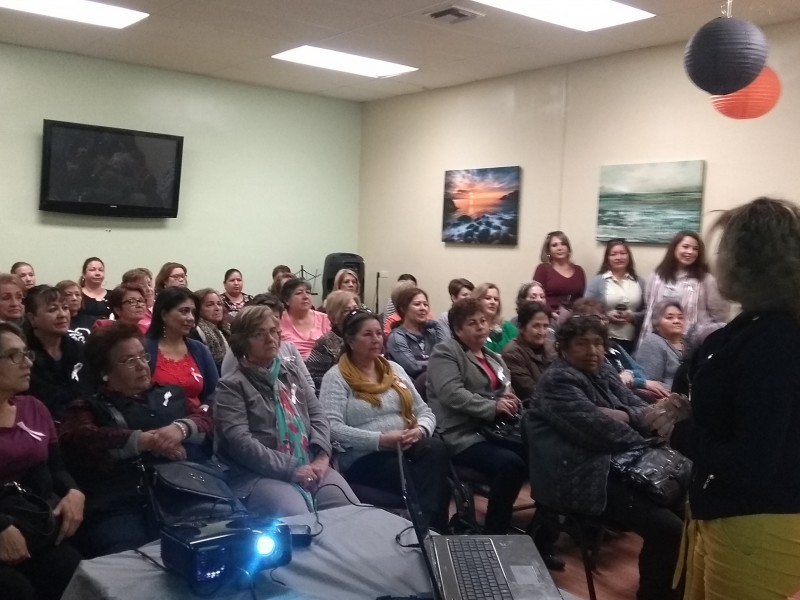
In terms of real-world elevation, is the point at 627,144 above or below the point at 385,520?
above

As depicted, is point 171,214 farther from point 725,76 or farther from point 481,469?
point 725,76

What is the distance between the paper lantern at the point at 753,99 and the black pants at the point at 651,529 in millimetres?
2303

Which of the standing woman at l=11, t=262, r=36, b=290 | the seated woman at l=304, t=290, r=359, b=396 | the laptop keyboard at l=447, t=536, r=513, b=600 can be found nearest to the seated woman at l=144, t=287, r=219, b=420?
the seated woman at l=304, t=290, r=359, b=396

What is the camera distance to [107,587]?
1545 millimetres

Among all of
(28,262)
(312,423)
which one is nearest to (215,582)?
(312,423)

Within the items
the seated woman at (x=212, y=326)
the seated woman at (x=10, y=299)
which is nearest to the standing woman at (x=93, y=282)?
the seated woman at (x=212, y=326)

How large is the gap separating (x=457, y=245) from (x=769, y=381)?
18.6 ft

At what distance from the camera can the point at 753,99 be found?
4031mm

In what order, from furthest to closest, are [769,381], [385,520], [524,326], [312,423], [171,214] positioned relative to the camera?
[171,214] < [524,326] < [312,423] < [385,520] < [769,381]

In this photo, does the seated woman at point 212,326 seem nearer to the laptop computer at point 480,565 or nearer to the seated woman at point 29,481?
the seated woman at point 29,481

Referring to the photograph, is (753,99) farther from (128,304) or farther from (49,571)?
(49,571)

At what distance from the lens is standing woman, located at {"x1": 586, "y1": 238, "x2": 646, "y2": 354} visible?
5.32 m

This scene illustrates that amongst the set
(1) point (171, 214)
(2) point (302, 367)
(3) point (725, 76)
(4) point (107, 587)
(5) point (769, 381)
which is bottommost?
(4) point (107, 587)

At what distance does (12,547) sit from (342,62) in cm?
506
